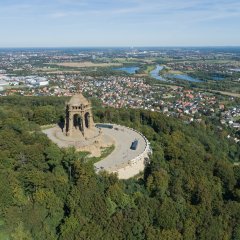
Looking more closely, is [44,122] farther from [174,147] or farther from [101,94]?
[101,94]

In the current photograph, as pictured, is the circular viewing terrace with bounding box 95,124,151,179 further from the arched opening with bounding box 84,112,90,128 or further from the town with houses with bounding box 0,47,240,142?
the town with houses with bounding box 0,47,240,142

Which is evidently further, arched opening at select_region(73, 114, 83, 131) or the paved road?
arched opening at select_region(73, 114, 83, 131)

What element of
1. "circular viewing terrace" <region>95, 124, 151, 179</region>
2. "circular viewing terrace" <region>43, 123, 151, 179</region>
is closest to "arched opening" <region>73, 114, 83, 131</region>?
"circular viewing terrace" <region>43, 123, 151, 179</region>

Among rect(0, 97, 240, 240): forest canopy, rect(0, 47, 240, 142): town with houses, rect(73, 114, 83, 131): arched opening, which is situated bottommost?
rect(0, 47, 240, 142): town with houses

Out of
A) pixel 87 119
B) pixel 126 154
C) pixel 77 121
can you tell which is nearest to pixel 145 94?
pixel 77 121

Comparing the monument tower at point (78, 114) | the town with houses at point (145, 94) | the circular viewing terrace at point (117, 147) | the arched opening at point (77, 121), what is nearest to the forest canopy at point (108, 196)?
the circular viewing terrace at point (117, 147)

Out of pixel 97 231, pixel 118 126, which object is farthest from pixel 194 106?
pixel 97 231

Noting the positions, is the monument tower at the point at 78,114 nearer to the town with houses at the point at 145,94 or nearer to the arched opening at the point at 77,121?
the arched opening at the point at 77,121
